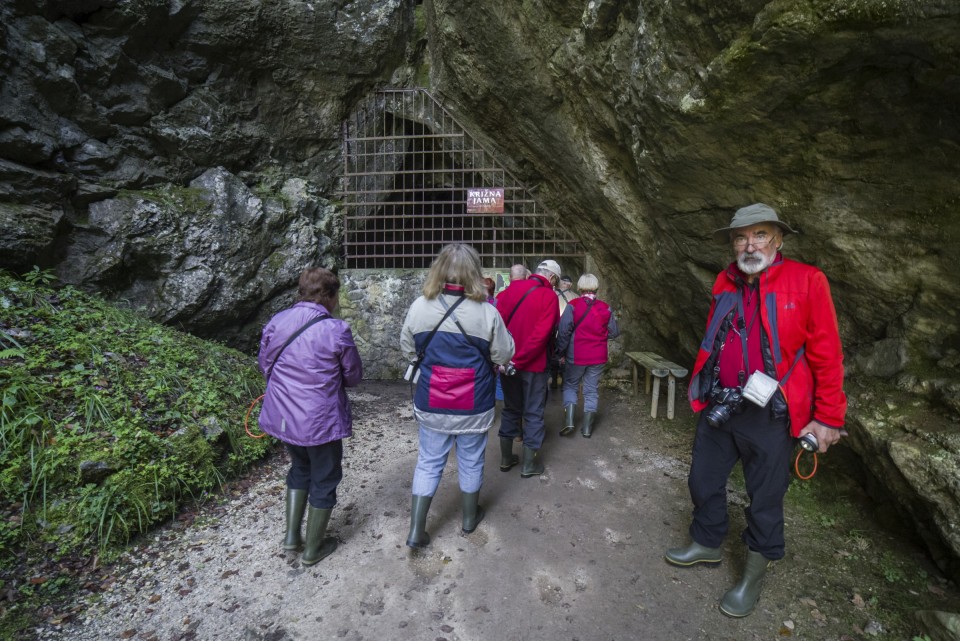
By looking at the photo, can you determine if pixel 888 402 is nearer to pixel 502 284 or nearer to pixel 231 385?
pixel 502 284

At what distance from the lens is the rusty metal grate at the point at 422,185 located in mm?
7078

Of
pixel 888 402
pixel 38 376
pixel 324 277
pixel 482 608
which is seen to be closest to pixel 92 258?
pixel 38 376

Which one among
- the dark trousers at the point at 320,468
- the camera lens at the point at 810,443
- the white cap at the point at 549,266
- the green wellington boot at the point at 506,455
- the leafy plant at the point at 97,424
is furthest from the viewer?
the white cap at the point at 549,266

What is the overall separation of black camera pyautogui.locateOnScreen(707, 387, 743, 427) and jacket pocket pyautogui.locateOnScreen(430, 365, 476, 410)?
1.35 metres

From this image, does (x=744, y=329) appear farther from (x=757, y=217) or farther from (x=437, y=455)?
(x=437, y=455)

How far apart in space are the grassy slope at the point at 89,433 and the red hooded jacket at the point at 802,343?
399 centimetres

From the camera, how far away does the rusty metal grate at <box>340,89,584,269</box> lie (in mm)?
7078

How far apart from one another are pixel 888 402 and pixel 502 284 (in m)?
4.74

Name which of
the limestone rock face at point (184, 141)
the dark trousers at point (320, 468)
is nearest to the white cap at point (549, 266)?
the dark trousers at point (320, 468)

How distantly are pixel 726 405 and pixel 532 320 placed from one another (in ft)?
5.77

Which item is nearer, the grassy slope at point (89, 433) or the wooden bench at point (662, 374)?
the grassy slope at point (89, 433)

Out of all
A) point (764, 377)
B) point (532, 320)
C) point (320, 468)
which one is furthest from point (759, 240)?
point (320, 468)

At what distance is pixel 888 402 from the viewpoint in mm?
2822

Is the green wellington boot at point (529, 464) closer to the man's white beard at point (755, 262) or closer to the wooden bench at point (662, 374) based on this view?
the wooden bench at point (662, 374)
